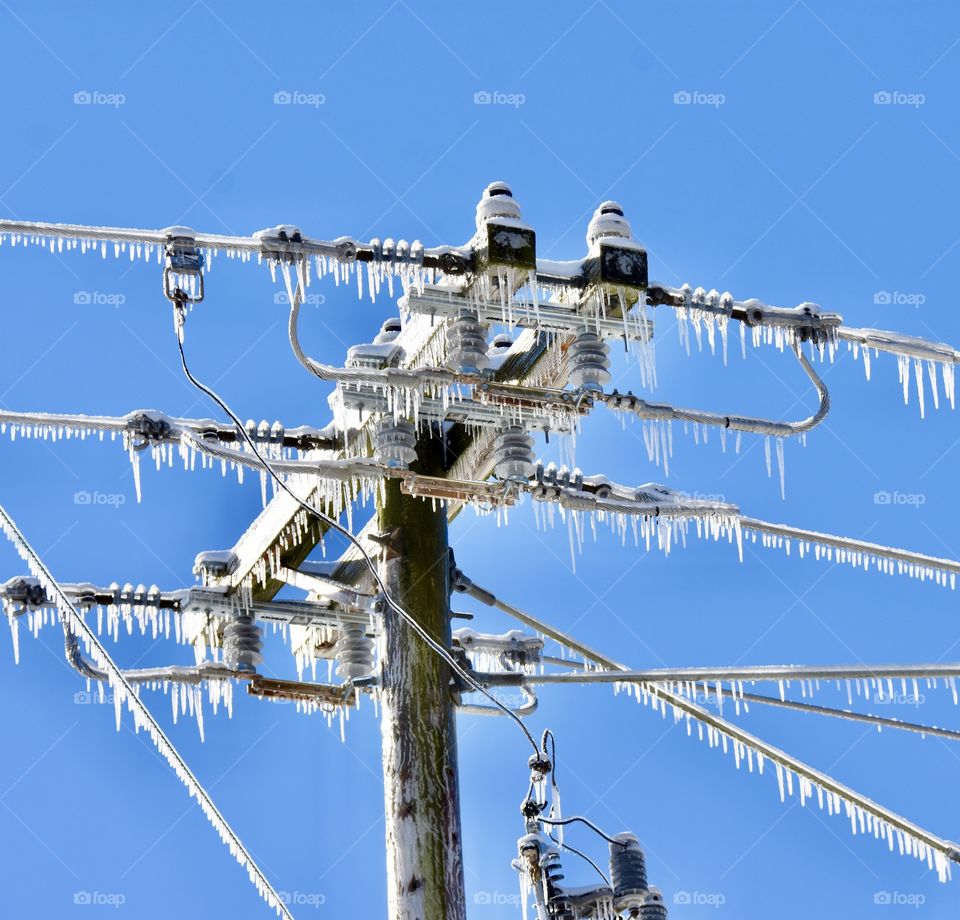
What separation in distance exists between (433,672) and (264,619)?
2.02 m

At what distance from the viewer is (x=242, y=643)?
650 inches

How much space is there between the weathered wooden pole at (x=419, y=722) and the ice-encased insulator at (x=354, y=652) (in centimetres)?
128

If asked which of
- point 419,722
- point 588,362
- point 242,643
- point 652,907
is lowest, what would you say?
point 652,907

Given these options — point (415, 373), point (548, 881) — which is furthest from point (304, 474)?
point (548, 881)

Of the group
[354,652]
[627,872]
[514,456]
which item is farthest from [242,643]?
[627,872]

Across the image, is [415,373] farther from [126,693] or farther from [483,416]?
[126,693]

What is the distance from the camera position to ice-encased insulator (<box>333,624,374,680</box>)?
55.0ft

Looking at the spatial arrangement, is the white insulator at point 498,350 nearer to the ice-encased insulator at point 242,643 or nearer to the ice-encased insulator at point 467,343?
the ice-encased insulator at point 467,343

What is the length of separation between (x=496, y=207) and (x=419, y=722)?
3198 millimetres

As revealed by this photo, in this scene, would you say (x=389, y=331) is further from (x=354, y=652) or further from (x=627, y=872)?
(x=627, y=872)

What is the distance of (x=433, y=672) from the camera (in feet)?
49.7

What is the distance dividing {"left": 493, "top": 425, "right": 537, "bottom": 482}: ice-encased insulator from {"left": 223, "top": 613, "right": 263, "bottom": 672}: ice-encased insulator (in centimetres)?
236

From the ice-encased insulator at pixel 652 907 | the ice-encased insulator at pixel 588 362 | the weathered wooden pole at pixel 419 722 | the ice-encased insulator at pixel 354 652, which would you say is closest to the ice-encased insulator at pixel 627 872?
the ice-encased insulator at pixel 652 907

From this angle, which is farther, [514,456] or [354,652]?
[354,652]
